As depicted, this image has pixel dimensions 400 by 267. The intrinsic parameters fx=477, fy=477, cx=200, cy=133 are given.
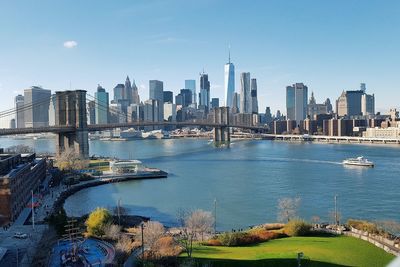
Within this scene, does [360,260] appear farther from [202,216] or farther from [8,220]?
[8,220]

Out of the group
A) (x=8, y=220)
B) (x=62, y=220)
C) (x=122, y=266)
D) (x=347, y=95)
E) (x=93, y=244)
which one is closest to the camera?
(x=122, y=266)

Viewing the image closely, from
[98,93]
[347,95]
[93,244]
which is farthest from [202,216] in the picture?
[98,93]

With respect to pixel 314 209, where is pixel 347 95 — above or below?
above

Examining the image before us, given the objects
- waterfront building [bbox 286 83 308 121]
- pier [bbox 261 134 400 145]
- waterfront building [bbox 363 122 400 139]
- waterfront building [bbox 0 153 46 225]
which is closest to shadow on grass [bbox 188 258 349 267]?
waterfront building [bbox 0 153 46 225]

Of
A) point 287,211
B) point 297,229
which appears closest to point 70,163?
point 287,211

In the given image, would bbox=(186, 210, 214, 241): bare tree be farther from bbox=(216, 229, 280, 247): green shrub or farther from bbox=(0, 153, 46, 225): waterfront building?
bbox=(0, 153, 46, 225): waterfront building

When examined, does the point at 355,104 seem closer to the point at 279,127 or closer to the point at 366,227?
the point at 279,127

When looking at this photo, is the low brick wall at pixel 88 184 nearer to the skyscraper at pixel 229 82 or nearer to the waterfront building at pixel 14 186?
the waterfront building at pixel 14 186
